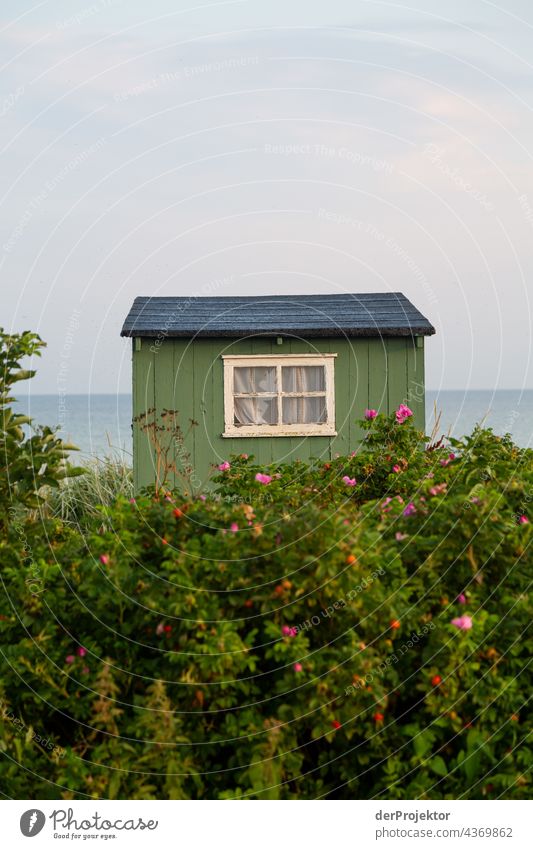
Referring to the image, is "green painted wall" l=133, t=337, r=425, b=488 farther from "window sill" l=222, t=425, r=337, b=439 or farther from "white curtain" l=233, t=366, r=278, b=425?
"white curtain" l=233, t=366, r=278, b=425

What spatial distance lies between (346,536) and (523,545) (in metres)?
0.98

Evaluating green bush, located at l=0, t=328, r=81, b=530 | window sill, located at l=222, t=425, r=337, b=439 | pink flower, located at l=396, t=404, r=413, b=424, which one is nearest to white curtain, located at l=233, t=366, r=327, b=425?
window sill, located at l=222, t=425, r=337, b=439

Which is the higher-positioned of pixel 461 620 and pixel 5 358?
pixel 5 358

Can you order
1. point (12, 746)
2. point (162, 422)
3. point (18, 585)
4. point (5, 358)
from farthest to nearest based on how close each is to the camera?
point (162, 422)
point (5, 358)
point (18, 585)
point (12, 746)

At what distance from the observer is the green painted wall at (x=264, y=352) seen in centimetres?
1340

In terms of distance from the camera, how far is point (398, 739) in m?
4.14

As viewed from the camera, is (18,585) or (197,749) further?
(18,585)

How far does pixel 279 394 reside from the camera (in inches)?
538

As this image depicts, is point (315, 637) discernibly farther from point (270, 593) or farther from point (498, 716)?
point (498, 716)

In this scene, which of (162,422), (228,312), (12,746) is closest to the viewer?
(12,746)

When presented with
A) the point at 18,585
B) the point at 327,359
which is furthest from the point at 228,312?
the point at 18,585

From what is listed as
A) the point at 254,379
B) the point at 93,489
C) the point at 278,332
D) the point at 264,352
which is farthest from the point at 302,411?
the point at 93,489

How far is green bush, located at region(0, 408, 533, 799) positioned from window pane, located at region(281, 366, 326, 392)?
9165mm

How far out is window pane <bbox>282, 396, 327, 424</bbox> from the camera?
44.9 feet
